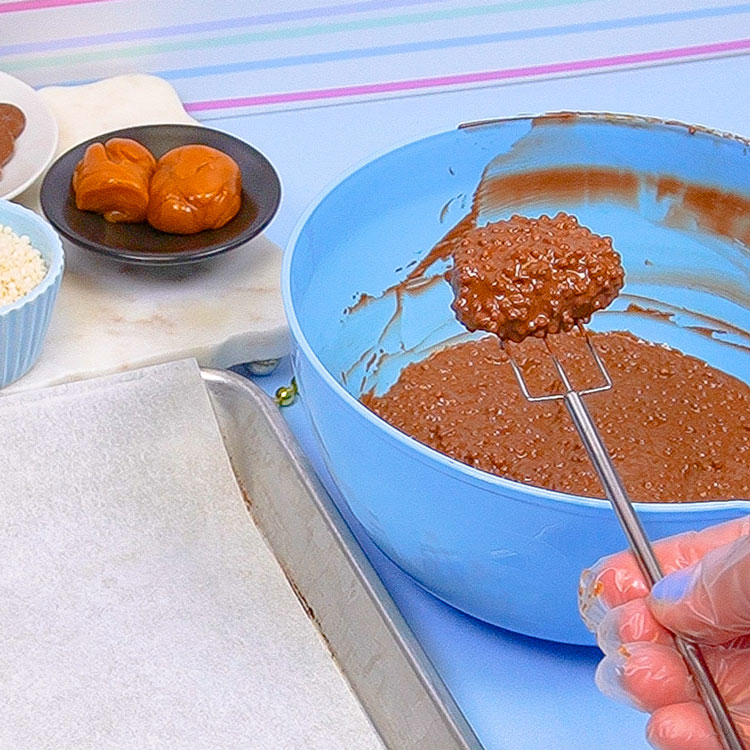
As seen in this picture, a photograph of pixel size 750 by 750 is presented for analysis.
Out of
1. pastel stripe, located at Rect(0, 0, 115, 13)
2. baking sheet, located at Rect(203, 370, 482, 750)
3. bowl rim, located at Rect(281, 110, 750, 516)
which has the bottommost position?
baking sheet, located at Rect(203, 370, 482, 750)

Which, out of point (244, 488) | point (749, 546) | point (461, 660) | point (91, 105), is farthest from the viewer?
point (91, 105)

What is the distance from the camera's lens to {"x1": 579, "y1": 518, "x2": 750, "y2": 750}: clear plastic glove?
515 mm

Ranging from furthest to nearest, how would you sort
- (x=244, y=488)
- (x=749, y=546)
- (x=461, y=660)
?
1. (x=244, y=488)
2. (x=461, y=660)
3. (x=749, y=546)

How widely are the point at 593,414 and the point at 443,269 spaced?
0.18 meters

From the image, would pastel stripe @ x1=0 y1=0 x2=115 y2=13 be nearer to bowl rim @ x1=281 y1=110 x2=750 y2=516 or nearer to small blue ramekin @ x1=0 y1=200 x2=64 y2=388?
small blue ramekin @ x1=0 y1=200 x2=64 y2=388

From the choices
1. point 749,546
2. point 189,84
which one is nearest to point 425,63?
point 189,84

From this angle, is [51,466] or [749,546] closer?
[749,546]

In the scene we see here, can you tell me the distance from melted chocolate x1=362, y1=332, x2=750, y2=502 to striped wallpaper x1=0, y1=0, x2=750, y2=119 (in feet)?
1.54

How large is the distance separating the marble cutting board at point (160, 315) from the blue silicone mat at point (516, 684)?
245mm

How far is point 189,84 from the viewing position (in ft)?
3.97

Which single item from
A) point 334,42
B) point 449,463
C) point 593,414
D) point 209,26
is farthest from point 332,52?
point 449,463

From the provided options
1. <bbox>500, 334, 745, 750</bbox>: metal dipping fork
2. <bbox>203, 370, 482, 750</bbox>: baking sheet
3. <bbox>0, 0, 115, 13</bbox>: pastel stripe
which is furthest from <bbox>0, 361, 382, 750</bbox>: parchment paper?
<bbox>0, 0, 115, 13</bbox>: pastel stripe

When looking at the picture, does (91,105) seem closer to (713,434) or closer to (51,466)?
(51,466)

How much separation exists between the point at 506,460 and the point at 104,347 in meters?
0.36
